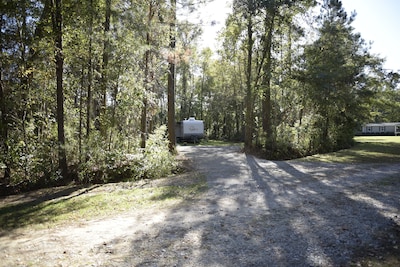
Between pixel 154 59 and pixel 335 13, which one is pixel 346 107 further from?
pixel 154 59

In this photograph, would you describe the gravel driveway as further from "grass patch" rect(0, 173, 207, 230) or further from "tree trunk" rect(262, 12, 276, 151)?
"tree trunk" rect(262, 12, 276, 151)

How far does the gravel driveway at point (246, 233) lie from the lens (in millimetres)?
3205

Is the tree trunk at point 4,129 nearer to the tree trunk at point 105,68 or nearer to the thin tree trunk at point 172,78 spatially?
the tree trunk at point 105,68

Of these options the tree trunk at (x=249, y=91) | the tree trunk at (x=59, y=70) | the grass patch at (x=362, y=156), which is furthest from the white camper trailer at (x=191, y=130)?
the tree trunk at (x=59, y=70)

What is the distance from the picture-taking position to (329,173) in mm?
8141

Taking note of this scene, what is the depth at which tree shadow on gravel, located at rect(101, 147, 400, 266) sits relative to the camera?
3.18 meters

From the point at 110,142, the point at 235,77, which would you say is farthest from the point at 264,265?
the point at 235,77

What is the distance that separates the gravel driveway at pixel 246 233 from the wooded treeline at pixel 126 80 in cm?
398

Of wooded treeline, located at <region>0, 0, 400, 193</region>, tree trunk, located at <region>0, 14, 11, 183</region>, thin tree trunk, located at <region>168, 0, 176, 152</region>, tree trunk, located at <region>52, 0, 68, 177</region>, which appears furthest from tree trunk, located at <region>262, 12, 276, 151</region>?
tree trunk, located at <region>0, 14, 11, 183</region>

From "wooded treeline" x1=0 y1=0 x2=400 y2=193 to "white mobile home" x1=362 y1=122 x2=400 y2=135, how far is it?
27041 mm

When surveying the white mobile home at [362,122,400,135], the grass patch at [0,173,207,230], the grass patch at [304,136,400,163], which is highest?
the white mobile home at [362,122,400,135]

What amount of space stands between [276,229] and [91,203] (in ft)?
12.3

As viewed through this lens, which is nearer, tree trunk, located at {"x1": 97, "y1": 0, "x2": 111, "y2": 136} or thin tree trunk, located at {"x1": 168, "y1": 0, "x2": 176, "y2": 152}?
tree trunk, located at {"x1": 97, "y1": 0, "x2": 111, "y2": 136}

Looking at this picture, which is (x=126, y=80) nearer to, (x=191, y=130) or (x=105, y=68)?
(x=105, y=68)
